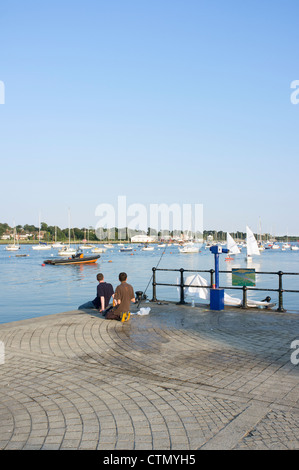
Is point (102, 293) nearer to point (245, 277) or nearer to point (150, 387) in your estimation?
point (245, 277)

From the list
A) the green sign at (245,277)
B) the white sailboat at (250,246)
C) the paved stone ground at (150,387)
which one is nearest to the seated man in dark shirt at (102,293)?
the paved stone ground at (150,387)

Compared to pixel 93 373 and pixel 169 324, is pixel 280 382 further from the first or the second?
pixel 169 324

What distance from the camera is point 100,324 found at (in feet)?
33.9

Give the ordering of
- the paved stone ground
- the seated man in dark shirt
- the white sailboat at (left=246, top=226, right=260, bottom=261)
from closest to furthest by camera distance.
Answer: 1. the paved stone ground
2. the seated man in dark shirt
3. the white sailboat at (left=246, top=226, right=260, bottom=261)

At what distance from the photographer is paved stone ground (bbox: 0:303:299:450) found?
13.8 ft

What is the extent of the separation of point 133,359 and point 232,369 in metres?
1.71

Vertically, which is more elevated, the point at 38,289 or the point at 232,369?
the point at 232,369

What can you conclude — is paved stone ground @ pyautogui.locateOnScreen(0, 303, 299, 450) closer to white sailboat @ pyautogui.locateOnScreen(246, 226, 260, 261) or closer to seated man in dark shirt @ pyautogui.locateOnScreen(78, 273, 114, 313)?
seated man in dark shirt @ pyautogui.locateOnScreen(78, 273, 114, 313)

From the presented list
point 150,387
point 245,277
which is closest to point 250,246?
point 245,277

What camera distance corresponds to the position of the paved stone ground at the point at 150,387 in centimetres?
421

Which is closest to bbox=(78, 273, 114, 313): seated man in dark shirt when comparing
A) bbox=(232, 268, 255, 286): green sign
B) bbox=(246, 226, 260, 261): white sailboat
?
bbox=(232, 268, 255, 286): green sign

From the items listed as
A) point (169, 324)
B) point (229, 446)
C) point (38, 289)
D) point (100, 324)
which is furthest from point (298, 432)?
point (38, 289)

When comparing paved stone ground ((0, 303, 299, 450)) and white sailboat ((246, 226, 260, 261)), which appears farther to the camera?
white sailboat ((246, 226, 260, 261))
